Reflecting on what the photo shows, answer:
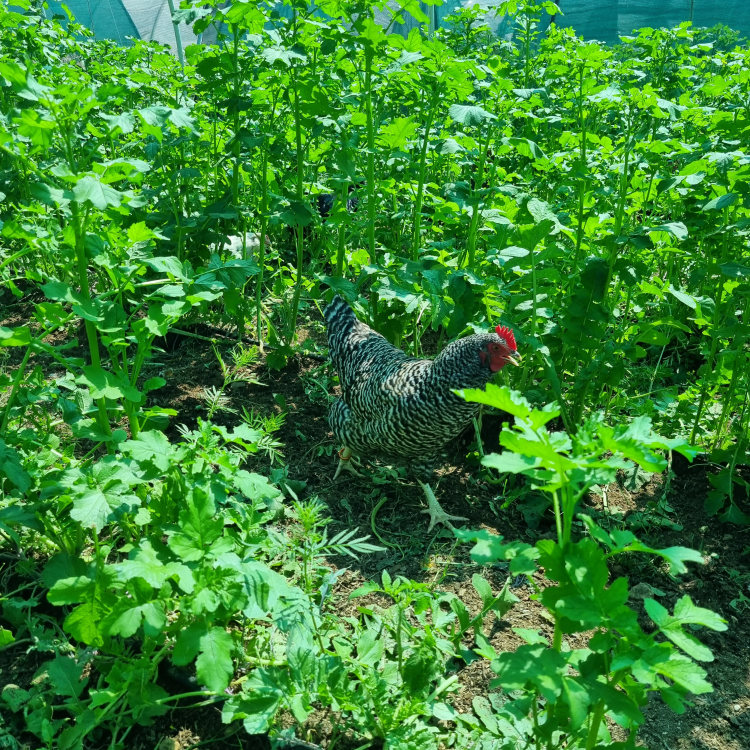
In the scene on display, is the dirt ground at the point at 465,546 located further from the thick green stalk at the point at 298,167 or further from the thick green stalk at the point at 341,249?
the thick green stalk at the point at 341,249

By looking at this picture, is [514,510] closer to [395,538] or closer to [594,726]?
[395,538]

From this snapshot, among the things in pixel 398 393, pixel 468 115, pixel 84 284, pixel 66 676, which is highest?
pixel 468 115

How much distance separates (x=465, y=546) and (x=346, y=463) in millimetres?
753

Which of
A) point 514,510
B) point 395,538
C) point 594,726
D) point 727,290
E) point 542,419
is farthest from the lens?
point 727,290

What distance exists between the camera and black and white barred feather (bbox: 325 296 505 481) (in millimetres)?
2785

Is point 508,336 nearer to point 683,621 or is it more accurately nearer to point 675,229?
point 675,229

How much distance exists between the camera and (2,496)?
2.43 m

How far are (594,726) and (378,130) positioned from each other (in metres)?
3.37

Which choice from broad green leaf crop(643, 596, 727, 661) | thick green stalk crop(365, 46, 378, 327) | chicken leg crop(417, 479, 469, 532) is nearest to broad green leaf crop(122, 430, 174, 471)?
broad green leaf crop(643, 596, 727, 661)

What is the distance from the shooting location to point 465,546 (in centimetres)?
293

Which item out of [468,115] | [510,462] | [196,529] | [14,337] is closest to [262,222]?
[468,115]

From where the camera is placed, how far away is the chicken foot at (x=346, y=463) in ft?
10.8

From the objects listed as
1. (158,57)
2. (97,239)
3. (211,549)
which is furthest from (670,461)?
(158,57)

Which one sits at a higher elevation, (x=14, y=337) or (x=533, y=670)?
(x=14, y=337)
